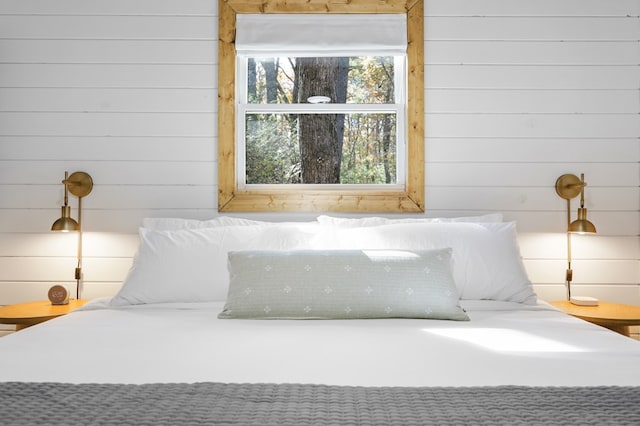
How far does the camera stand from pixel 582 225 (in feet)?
8.75

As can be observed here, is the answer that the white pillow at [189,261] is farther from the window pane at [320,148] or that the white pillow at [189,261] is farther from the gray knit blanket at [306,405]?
the gray knit blanket at [306,405]

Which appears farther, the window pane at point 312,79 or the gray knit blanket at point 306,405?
the window pane at point 312,79

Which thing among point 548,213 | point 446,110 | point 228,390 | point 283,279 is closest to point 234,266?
point 283,279

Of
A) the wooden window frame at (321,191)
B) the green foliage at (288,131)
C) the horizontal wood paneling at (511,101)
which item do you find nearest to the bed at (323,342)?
the wooden window frame at (321,191)

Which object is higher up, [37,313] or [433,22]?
[433,22]

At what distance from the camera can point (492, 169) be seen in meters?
2.90

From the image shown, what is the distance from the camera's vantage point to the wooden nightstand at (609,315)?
234 centimetres

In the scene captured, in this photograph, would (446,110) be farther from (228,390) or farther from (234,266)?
(228,390)

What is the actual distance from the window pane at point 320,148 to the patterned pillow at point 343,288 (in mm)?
1021

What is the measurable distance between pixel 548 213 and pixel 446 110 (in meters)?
0.77

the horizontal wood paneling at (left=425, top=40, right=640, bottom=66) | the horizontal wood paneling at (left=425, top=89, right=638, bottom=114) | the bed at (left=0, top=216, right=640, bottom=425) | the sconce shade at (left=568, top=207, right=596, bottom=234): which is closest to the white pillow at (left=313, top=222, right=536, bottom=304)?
the bed at (left=0, top=216, right=640, bottom=425)

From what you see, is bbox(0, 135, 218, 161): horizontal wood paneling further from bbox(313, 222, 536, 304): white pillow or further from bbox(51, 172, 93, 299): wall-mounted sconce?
bbox(313, 222, 536, 304): white pillow

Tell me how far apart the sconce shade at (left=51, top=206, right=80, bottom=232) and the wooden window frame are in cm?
72

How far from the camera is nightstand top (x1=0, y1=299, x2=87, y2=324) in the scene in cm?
236
